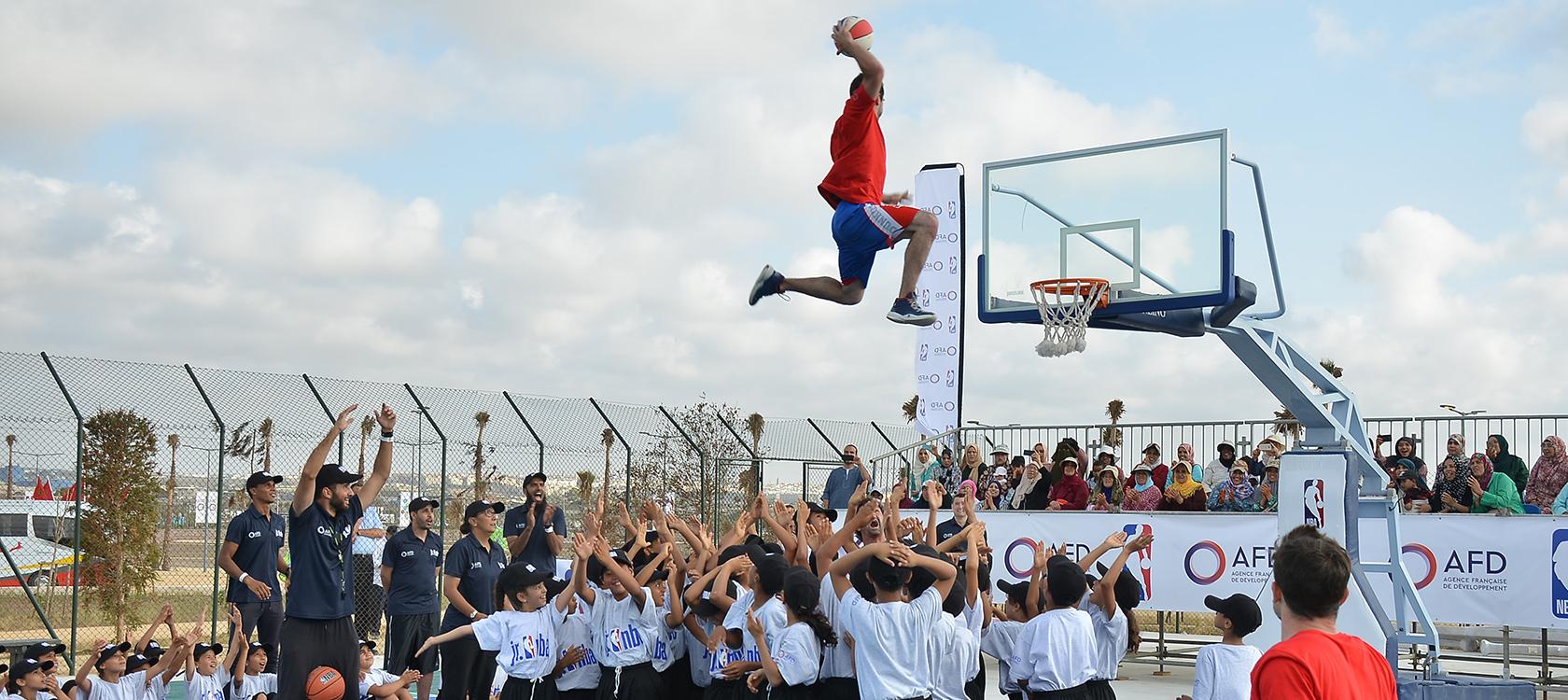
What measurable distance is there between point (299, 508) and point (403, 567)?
2.91 m

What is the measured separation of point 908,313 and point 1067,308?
14.9 ft

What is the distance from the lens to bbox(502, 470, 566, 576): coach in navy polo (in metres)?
11.8

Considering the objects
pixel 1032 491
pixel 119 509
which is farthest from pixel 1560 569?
pixel 119 509

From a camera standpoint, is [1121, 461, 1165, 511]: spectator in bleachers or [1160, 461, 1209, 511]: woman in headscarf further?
[1121, 461, 1165, 511]: spectator in bleachers

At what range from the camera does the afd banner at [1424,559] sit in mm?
12570

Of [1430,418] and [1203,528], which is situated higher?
[1430,418]

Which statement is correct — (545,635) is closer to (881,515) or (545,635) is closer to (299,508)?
(299,508)

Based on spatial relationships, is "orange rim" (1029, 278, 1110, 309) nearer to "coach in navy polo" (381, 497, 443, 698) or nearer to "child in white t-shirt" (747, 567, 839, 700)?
"child in white t-shirt" (747, 567, 839, 700)

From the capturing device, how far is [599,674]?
Answer: 884 cm

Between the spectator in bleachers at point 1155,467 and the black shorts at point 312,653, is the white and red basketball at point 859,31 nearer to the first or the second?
the black shorts at point 312,653

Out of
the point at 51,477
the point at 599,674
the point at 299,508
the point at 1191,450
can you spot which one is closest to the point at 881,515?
the point at 599,674

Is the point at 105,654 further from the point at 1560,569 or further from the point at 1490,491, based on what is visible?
the point at 1560,569

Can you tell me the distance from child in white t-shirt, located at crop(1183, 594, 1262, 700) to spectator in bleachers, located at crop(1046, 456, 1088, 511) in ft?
27.9

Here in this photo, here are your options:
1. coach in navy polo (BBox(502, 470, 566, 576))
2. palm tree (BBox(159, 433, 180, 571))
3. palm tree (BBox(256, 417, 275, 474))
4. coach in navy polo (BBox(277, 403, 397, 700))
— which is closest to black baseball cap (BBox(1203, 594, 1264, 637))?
coach in navy polo (BBox(277, 403, 397, 700))
